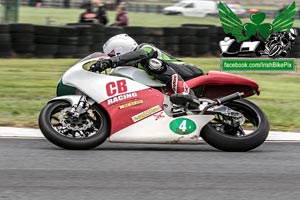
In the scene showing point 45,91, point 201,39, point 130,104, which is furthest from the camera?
point 201,39

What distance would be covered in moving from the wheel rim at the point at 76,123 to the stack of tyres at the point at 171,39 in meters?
11.9

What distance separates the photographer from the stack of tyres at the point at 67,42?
61.2ft

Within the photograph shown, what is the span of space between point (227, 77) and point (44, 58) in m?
11.5

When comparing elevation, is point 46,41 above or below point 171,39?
below

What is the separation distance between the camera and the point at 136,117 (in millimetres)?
7730

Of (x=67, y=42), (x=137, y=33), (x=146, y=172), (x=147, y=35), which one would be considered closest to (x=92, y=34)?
(x=67, y=42)

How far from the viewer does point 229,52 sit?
16328 millimetres

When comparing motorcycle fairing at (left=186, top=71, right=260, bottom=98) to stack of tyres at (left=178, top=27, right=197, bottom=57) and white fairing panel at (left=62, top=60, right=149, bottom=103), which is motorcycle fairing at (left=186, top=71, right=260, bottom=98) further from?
stack of tyres at (left=178, top=27, right=197, bottom=57)

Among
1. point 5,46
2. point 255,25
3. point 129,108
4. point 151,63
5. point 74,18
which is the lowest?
point 74,18

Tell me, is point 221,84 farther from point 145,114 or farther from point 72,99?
point 72,99

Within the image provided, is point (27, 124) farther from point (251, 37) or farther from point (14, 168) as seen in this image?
point (251, 37)

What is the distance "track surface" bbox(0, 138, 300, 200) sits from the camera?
19.2 ft

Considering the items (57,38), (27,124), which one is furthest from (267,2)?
(27,124)

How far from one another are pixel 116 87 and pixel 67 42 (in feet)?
37.3
